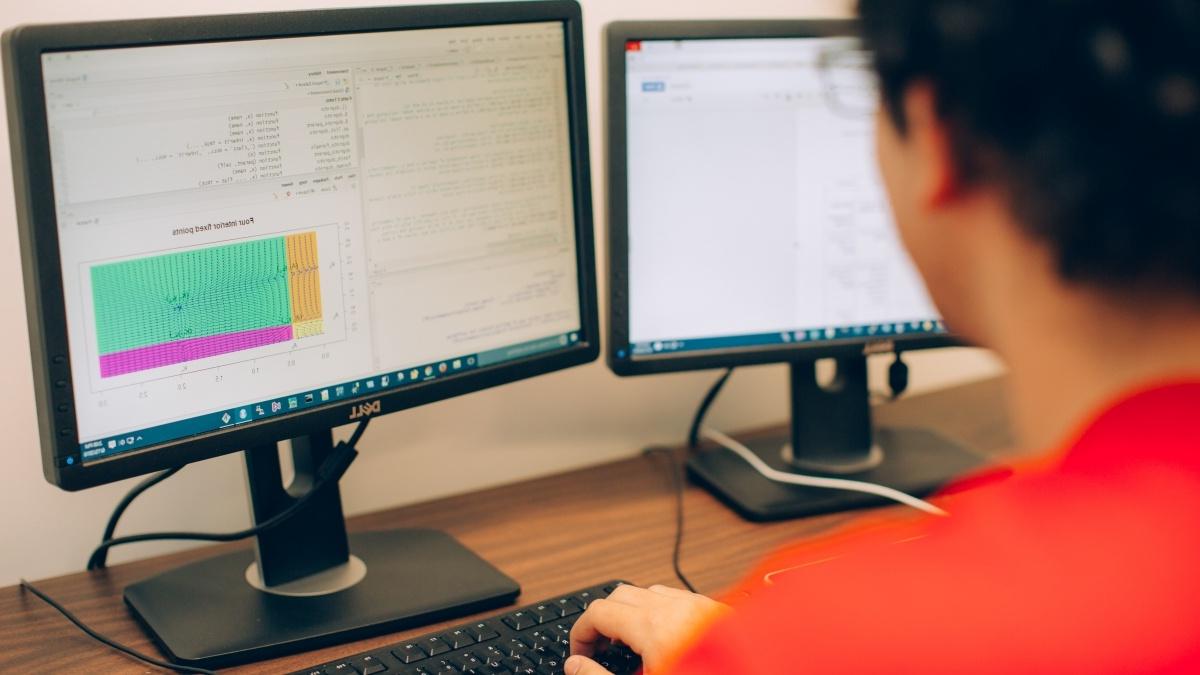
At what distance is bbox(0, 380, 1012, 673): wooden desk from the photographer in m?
1.04

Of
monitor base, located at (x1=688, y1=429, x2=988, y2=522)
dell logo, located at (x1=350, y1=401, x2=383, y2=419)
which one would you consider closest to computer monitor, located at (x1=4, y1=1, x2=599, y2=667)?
dell logo, located at (x1=350, y1=401, x2=383, y2=419)

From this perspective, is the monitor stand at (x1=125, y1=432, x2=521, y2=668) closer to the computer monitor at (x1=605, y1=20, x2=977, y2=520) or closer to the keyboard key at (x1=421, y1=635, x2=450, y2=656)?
the keyboard key at (x1=421, y1=635, x2=450, y2=656)

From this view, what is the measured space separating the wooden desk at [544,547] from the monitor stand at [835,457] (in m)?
0.04

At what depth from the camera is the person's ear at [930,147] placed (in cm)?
59

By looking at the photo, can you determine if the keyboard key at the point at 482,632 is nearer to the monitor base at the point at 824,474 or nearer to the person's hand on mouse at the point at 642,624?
the person's hand on mouse at the point at 642,624

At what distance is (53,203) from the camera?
878mm

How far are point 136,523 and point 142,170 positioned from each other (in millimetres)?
432

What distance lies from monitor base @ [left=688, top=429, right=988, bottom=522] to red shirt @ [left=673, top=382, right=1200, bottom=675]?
0.68 meters

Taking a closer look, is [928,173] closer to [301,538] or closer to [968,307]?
[968,307]

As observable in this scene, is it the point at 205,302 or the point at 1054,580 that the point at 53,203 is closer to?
the point at 205,302

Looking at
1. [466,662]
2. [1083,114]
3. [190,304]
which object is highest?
[1083,114]

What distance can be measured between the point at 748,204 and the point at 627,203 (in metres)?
0.12

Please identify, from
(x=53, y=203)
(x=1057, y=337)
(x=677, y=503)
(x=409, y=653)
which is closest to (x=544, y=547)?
(x=677, y=503)

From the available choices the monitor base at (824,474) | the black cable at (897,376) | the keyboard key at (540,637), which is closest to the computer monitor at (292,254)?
the keyboard key at (540,637)
